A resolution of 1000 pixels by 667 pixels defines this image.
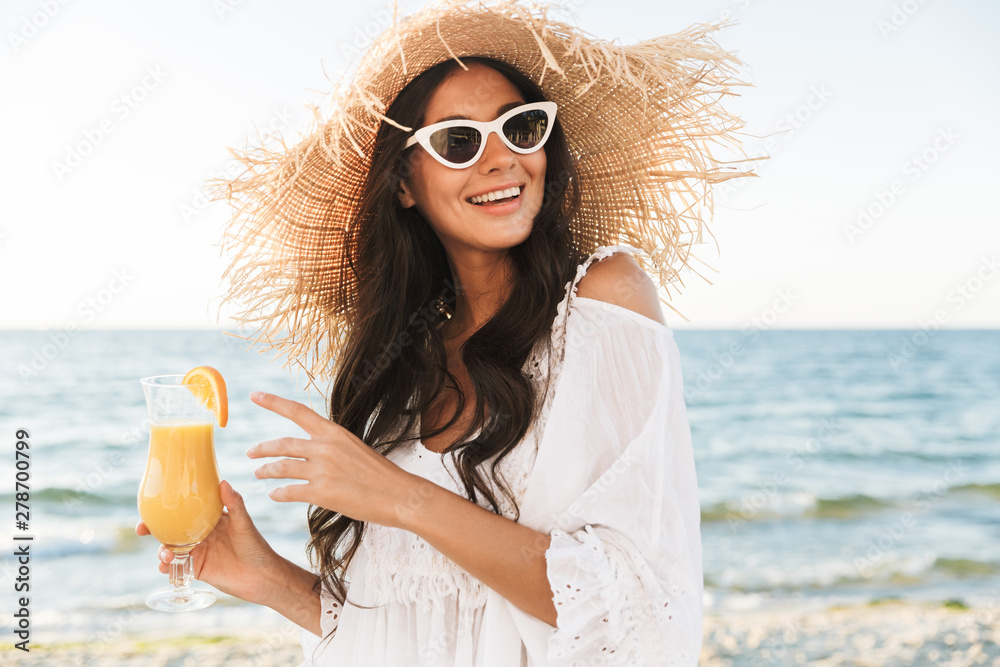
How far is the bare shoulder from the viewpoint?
6.45ft

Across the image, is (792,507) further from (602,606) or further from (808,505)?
(602,606)

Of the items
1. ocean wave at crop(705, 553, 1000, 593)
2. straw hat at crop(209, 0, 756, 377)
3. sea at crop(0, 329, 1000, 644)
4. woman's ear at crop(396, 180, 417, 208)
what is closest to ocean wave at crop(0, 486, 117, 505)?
sea at crop(0, 329, 1000, 644)

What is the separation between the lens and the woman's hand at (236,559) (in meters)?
2.17

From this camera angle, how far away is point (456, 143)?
90.2 inches

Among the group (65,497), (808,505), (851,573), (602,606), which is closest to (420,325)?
(602,606)

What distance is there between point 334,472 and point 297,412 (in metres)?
0.15

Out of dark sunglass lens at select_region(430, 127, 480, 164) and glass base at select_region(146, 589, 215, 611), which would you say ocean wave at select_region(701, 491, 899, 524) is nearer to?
dark sunglass lens at select_region(430, 127, 480, 164)

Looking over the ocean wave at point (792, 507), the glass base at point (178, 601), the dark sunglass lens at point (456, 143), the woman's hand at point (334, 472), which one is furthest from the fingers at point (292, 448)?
Answer: the ocean wave at point (792, 507)

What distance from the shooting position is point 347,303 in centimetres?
292

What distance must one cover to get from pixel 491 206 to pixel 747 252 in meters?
27.8

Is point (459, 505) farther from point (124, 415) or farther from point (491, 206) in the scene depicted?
point (124, 415)

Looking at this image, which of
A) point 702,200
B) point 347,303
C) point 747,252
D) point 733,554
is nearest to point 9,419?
point 733,554

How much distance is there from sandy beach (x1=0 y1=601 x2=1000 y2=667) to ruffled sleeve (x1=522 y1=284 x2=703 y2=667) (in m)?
4.64

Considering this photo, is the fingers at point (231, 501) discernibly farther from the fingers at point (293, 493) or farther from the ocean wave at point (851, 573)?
the ocean wave at point (851, 573)
